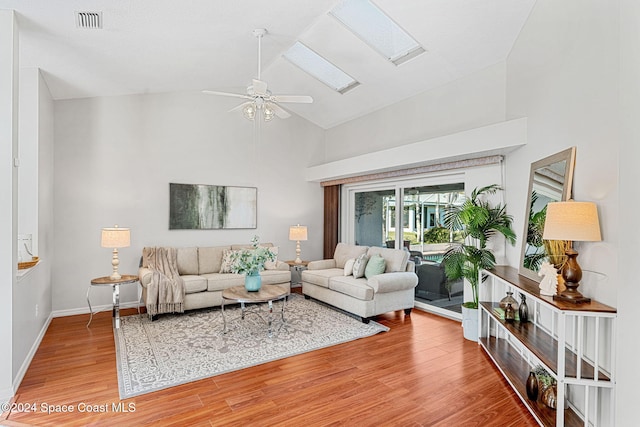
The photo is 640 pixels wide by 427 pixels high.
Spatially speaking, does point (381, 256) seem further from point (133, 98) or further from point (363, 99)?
point (133, 98)

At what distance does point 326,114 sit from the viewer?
6777 millimetres

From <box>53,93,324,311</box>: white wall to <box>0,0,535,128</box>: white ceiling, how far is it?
15.3 inches

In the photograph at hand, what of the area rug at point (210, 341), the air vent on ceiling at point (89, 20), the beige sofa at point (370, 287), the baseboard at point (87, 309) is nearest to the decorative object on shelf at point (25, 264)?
the area rug at point (210, 341)

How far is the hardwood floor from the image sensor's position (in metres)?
2.52

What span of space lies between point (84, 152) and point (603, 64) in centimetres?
587

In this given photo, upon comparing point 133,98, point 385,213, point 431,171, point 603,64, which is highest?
point 133,98

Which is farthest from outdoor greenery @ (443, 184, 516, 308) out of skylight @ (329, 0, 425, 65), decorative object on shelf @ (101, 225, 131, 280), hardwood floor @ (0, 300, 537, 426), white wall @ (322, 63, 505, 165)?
decorative object on shelf @ (101, 225, 131, 280)

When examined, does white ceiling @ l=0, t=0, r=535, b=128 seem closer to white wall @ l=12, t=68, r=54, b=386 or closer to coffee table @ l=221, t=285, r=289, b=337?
white wall @ l=12, t=68, r=54, b=386

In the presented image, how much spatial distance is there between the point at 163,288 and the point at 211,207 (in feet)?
5.78

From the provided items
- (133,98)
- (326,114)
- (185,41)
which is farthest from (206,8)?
(326,114)

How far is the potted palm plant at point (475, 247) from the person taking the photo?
160 inches

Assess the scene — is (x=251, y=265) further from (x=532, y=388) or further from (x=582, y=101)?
(x=582, y=101)

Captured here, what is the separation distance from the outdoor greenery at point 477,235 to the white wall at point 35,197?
4.40 m

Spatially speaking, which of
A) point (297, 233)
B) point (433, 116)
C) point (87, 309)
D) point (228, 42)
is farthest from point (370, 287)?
point (87, 309)
